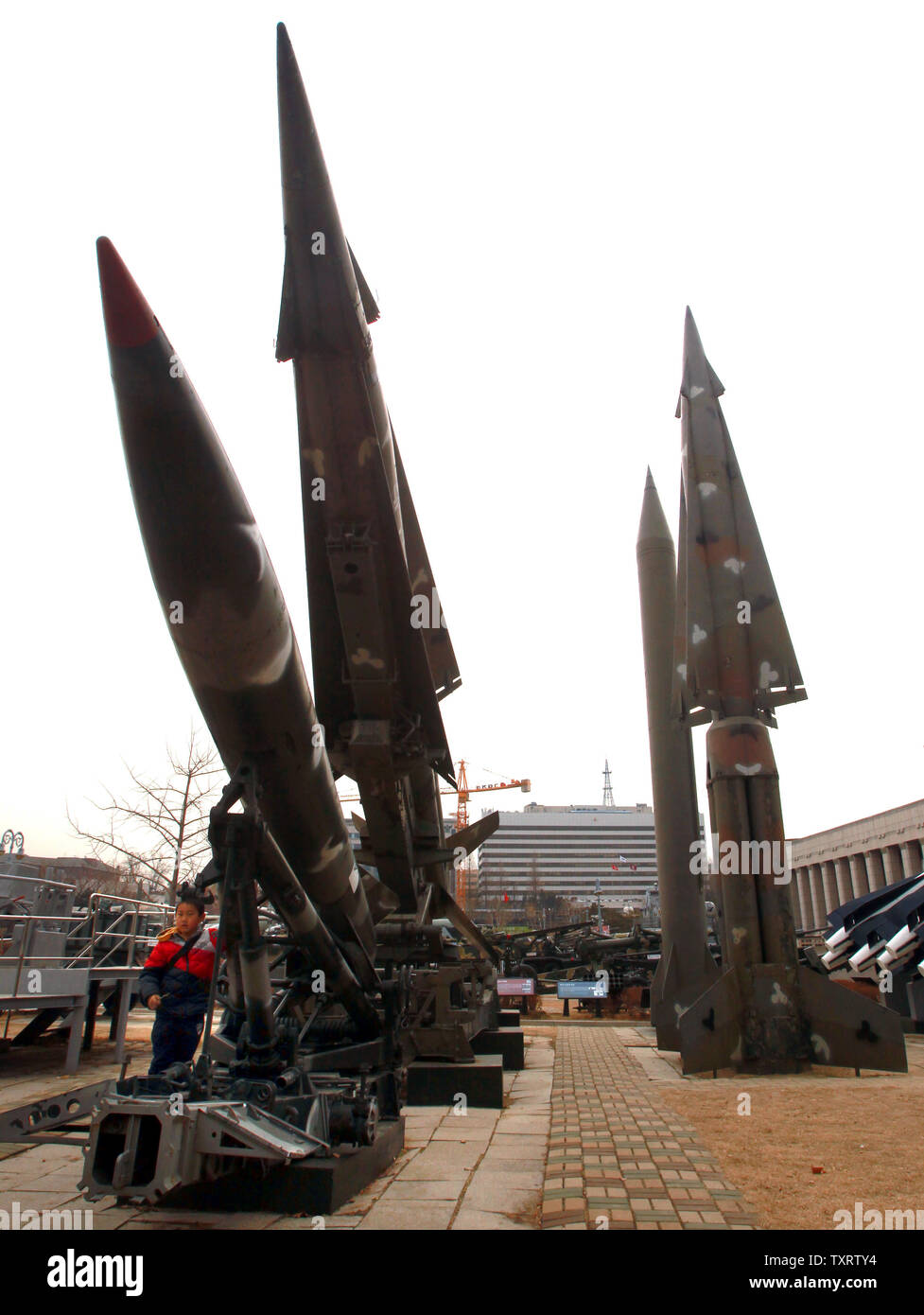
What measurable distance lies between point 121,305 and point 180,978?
3.02m

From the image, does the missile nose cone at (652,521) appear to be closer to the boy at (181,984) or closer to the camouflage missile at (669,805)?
the camouflage missile at (669,805)

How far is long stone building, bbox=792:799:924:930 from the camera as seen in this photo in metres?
26.5

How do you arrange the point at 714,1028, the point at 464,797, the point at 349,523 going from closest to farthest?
the point at 349,523 < the point at 714,1028 < the point at 464,797

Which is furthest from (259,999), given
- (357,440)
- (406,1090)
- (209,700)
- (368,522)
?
(357,440)

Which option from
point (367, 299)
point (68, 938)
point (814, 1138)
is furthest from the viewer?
point (68, 938)

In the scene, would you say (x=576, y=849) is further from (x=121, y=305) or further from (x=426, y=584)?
(x=121, y=305)

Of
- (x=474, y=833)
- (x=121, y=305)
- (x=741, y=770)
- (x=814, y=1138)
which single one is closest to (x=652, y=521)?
(x=741, y=770)

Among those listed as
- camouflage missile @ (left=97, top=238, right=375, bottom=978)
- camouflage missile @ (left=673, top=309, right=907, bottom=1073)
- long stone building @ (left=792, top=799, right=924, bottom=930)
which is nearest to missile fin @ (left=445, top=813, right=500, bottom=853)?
camouflage missile @ (left=673, top=309, right=907, bottom=1073)

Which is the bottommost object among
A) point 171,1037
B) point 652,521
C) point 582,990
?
point 582,990

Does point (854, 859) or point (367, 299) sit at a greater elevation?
point (367, 299)

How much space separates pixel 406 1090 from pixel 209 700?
408 centimetres

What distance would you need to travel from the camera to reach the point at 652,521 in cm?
1325

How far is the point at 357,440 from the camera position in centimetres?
604
